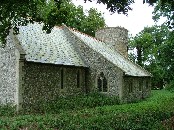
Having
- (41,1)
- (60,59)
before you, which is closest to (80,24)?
(60,59)

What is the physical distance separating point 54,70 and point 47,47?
2.34m

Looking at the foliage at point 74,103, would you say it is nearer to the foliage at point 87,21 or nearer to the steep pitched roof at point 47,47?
the steep pitched roof at point 47,47

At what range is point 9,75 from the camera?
22.9m

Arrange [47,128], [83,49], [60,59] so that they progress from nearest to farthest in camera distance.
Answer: [47,128] → [60,59] → [83,49]

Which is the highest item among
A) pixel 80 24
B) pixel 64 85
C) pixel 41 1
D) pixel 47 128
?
pixel 80 24

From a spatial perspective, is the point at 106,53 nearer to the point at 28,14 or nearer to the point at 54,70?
the point at 54,70

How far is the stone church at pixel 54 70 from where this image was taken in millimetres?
22656

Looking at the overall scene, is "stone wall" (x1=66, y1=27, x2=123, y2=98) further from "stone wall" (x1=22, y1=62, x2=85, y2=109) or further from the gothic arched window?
"stone wall" (x1=22, y1=62, x2=85, y2=109)

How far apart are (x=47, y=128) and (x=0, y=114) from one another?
704cm

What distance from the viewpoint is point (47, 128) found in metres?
15.6

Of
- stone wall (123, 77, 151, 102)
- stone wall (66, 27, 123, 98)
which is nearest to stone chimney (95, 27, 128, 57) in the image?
stone wall (123, 77, 151, 102)

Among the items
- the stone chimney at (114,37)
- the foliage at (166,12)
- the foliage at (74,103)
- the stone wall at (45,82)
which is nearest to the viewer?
the foliage at (166,12)

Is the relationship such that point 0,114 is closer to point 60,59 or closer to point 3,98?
point 3,98

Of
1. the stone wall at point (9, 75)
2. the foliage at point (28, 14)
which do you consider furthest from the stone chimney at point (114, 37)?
the foliage at point (28, 14)
